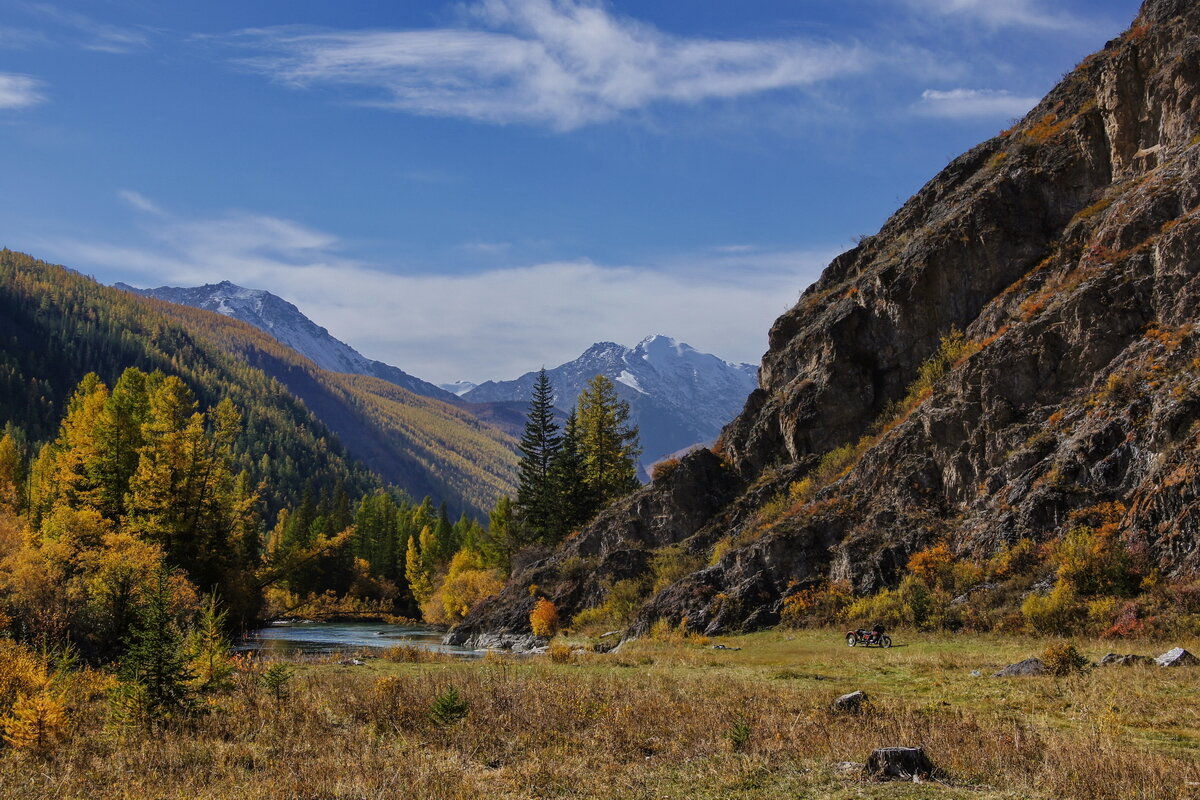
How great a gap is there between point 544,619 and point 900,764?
48.6 meters

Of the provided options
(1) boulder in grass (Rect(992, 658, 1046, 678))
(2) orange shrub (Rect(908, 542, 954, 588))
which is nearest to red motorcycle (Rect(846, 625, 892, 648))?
(2) orange shrub (Rect(908, 542, 954, 588))

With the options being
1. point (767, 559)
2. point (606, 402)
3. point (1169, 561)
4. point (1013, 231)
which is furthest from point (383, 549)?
point (1169, 561)

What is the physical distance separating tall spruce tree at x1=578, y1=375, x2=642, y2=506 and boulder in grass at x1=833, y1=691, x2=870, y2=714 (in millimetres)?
61174

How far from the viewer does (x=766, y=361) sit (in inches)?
2662

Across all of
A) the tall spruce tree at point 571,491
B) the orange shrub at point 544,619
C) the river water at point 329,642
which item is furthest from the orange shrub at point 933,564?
the tall spruce tree at point 571,491

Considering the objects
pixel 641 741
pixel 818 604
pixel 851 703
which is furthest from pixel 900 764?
pixel 818 604

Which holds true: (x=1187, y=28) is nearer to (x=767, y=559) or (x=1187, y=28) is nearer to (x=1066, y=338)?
(x=1066, y=338)

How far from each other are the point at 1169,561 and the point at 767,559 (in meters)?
19.8

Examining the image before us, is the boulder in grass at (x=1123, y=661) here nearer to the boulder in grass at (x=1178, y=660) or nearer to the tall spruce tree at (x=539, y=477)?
the boulder in grass at (x=1178, y=660)

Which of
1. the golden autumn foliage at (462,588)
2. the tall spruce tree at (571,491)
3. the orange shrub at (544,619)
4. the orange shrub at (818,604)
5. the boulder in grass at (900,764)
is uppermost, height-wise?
the tall spruce tree at (571,491)

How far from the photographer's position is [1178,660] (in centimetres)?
1931

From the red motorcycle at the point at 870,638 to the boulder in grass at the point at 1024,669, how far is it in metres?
10.9

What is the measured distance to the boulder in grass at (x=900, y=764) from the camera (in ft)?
35.9

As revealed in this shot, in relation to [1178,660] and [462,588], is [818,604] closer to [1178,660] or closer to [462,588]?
[1178,660]
